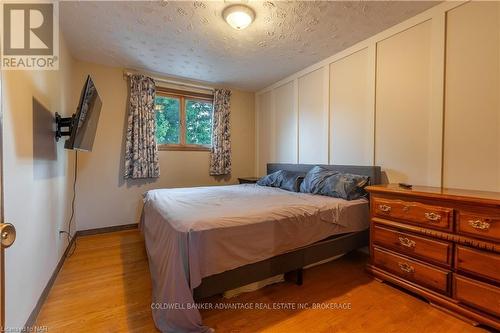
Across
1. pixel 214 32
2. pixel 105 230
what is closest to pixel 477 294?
pixel 214 32

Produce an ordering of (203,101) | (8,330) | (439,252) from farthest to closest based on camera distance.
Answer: (203,101)
(439,252)
(8,330)

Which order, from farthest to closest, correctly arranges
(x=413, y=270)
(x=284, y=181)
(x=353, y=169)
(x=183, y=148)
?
1. (x=183, y=148)
2. (x=284, y=181)
3. (x=353, y=169)
4. (x=413, y=270)

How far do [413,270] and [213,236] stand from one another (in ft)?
5.38

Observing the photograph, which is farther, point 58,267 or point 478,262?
point 58,267

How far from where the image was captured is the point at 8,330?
3.92 feet

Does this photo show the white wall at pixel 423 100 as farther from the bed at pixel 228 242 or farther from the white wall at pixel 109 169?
the white wall at pixel 109 169

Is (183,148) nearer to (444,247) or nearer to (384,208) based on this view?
(384,208)

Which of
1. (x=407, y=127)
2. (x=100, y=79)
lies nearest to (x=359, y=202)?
(x=407, y=127)

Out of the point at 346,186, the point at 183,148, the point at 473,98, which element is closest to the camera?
the point at 473,98

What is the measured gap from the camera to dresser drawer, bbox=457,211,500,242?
1.46 meters

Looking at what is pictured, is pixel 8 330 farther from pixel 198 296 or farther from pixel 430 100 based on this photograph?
pixel 430 100

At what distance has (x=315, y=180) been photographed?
112 inches

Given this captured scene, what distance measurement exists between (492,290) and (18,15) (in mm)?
3459
